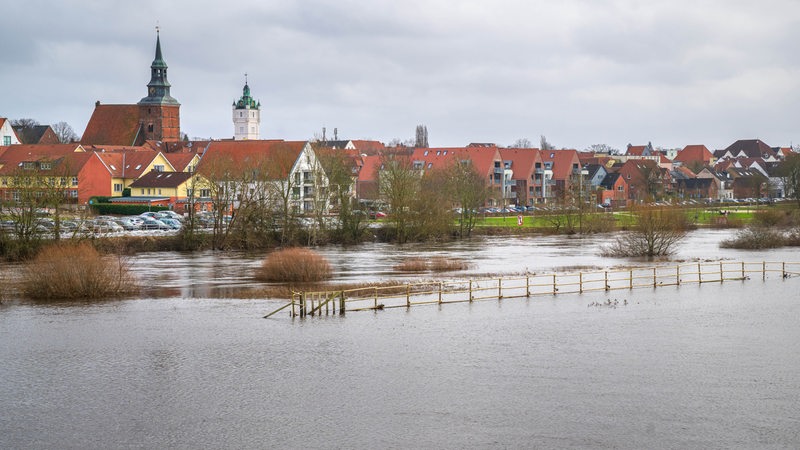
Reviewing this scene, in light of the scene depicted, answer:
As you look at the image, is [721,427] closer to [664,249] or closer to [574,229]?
[664,249]

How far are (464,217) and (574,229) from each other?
36.8 feet

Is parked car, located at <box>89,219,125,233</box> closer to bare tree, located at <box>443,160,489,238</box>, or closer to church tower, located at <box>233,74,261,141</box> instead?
bare tree, located at <box>443,160,489,238</box>

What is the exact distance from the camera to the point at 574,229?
297 ft

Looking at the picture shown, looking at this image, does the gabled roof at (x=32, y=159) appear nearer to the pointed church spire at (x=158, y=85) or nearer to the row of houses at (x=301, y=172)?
the row of houses at (x=301, y=172)

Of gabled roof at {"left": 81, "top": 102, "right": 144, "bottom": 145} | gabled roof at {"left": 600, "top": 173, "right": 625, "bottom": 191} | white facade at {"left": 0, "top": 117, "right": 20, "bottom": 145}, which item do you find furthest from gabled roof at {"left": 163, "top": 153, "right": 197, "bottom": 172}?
gabled roof at {"left": 600, "top": 173, "right": 625, "bottom": 191}

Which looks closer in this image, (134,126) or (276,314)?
(276,314)

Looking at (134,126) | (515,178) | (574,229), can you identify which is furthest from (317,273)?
(134,126)

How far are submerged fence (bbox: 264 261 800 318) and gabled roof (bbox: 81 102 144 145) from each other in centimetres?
9805

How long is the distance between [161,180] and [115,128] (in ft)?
129

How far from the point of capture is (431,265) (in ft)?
189

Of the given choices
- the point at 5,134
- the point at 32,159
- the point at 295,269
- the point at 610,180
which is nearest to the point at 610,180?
the point at 610,180

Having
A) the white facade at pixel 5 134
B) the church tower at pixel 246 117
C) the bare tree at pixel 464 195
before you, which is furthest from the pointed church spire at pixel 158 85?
the bare tree at pixel 464 195

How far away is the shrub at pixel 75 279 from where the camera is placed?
43.7 metres

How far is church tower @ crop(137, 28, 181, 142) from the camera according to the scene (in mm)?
137250
